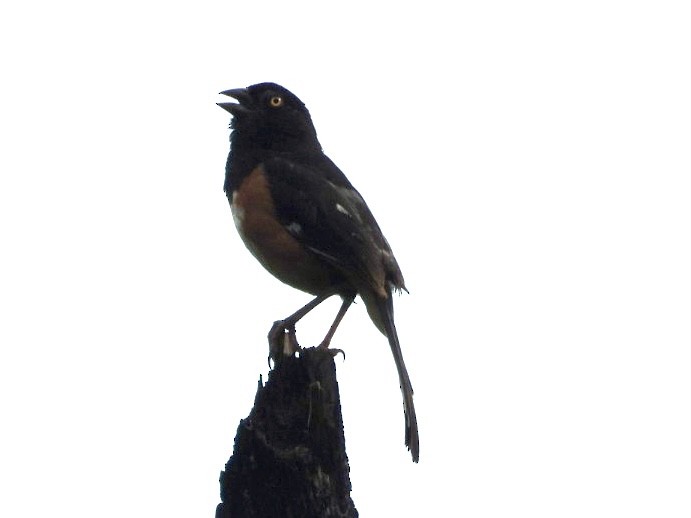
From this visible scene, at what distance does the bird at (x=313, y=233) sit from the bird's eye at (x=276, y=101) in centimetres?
47

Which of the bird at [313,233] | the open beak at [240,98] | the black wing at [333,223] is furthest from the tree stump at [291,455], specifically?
the open beak at [240,98]

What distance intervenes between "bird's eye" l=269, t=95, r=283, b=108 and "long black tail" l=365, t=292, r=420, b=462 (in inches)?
69.6

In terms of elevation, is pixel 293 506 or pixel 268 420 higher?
pixel 268 420

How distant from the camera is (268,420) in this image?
5695 mm

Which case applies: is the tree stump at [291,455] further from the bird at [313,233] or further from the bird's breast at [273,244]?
the bird's breast at [273,244]

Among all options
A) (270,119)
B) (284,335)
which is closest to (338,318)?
(284,335)

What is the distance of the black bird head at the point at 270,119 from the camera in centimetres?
854

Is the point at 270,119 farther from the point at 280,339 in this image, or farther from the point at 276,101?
the point at 280,339

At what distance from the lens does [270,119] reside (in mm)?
8625

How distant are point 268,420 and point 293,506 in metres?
0.53

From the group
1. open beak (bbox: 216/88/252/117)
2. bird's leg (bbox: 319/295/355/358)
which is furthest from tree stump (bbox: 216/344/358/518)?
open beak (bbox: 216/88/252/117)

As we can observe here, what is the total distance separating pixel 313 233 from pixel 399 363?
3.41ft

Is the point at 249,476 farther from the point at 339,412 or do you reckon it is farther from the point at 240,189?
the point at 240,189

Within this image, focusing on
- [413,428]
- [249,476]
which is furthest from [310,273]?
[249,476]
